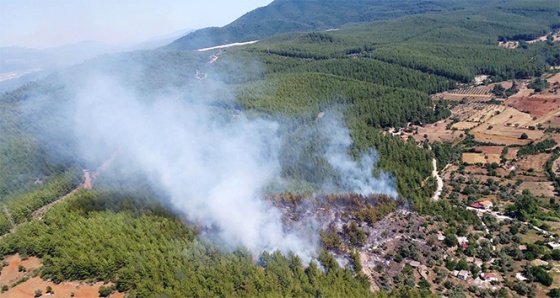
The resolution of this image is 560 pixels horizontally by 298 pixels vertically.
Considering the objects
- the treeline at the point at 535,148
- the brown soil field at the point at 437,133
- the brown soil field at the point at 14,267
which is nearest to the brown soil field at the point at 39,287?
the brown soil field at the point at 14,267

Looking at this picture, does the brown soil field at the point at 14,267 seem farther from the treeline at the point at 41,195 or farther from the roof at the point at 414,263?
the roof at the point at 414,263

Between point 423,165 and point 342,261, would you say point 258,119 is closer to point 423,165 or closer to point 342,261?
point 423,165

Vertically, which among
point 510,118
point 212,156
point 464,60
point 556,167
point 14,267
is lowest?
point 510,118

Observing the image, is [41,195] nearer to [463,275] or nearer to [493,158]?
[463,275]

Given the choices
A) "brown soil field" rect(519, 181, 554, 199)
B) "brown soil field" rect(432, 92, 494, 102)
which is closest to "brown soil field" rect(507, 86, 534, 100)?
"brown soil field" rect(432, 92, 494, 102)

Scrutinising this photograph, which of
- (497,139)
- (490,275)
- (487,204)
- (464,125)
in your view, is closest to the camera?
(490,275)

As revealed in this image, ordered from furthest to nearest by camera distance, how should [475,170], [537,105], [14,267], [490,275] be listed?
[537,105], [475,170], [14,267], [490,275]

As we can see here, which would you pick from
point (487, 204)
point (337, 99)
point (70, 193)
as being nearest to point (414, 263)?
point (487, 204)
